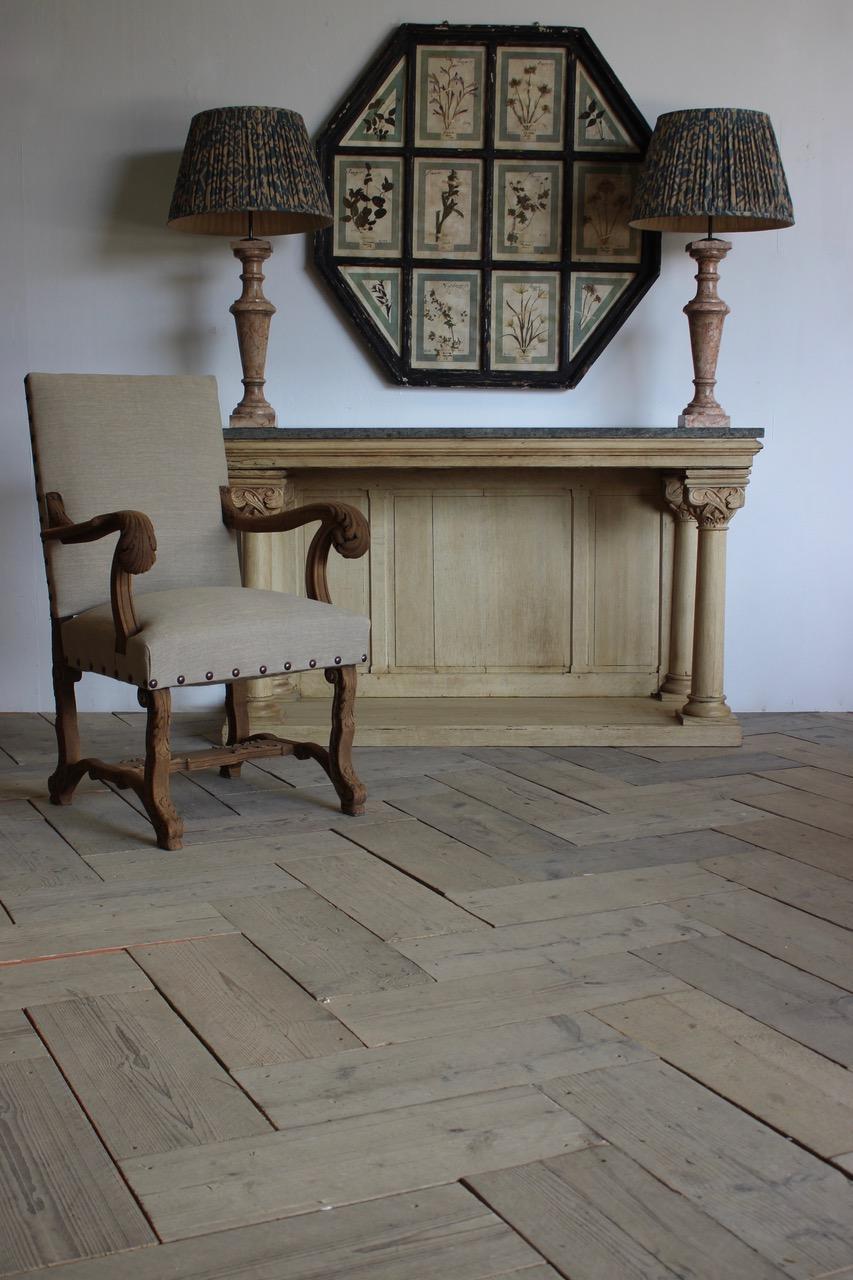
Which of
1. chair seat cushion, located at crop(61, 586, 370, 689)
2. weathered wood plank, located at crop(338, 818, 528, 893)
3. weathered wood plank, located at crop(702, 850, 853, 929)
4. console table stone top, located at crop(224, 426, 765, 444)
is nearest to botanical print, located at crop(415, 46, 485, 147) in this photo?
console table stone top, located at crop(224, 426, 765, 444)

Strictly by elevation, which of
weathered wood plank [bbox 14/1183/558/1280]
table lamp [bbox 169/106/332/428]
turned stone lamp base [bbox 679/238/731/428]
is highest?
table lamp [bbox 169/106/332/428]

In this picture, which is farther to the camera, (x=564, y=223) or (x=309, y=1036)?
(x=564, y=223)

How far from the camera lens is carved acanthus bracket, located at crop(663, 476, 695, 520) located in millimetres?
3590

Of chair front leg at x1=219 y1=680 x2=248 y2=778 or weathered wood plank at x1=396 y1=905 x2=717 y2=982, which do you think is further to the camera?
chair front leg at x1=219 y1=680 x2=248 y2=778

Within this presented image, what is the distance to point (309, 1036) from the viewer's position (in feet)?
5.90

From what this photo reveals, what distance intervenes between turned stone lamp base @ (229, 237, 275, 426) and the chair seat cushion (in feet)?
2.63

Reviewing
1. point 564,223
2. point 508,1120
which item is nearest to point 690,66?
point 564,223

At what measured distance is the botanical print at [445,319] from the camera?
3.82 metres

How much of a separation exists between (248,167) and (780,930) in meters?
2.31

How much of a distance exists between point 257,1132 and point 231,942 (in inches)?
23.9

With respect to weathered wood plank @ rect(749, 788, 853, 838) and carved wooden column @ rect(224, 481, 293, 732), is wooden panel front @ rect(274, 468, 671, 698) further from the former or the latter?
weathered wood plank @ rect(749, 788, 853, 838)

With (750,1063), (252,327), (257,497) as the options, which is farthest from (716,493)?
(750,1063)

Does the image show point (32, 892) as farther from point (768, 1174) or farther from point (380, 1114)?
point (768, 1174)

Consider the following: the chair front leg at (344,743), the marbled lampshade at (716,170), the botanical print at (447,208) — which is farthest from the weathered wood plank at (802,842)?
the botanical print at (447,208)
